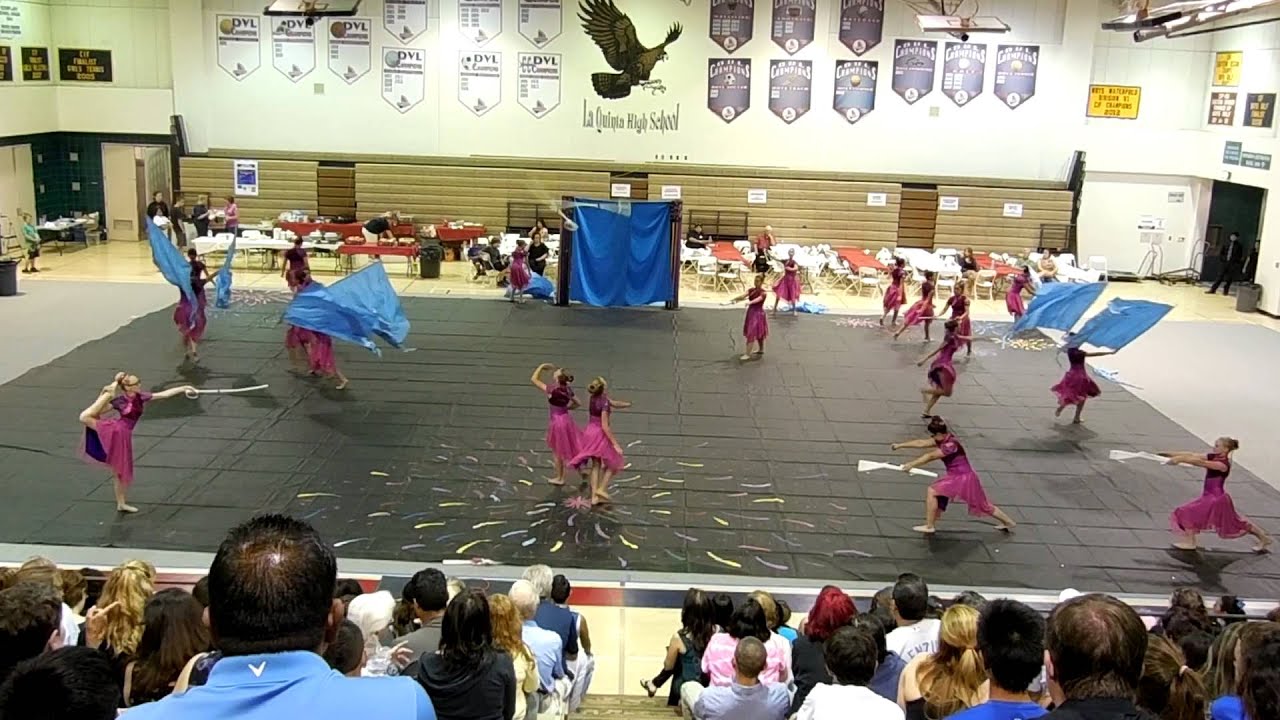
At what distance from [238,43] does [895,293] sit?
52.8 ft

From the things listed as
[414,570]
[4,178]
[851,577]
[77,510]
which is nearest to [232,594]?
[414,570]

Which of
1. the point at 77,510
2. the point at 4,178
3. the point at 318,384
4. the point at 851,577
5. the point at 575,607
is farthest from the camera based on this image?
the point at 4,178

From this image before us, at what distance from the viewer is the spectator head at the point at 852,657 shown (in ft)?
14.5

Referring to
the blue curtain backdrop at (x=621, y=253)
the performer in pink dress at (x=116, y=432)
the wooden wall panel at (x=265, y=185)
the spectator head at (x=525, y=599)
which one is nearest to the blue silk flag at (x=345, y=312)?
the performer in pink dress at (x=116, y=432)

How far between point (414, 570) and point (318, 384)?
555 centimetres

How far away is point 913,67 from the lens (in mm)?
24766

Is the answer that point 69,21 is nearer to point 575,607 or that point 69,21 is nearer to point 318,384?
point 318,384

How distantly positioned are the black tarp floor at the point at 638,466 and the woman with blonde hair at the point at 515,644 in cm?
407

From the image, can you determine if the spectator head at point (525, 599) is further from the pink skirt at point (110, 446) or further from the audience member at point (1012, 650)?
the pink skirt at point (110, 446)

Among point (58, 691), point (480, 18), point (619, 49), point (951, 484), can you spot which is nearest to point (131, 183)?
point (480, 18)

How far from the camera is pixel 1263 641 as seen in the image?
2.87 m

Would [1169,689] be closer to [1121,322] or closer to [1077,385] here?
[1077,385]

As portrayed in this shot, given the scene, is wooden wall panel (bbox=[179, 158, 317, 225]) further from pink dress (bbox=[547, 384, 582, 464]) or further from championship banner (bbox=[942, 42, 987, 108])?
pink dress (bbox=[547, 384, 582, 464])

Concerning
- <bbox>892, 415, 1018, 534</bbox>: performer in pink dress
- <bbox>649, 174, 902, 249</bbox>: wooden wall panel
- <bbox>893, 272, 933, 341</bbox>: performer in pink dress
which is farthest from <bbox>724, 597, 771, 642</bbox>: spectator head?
<bbox>649, 174, 902, 249</bbox>: wooden wall panel
